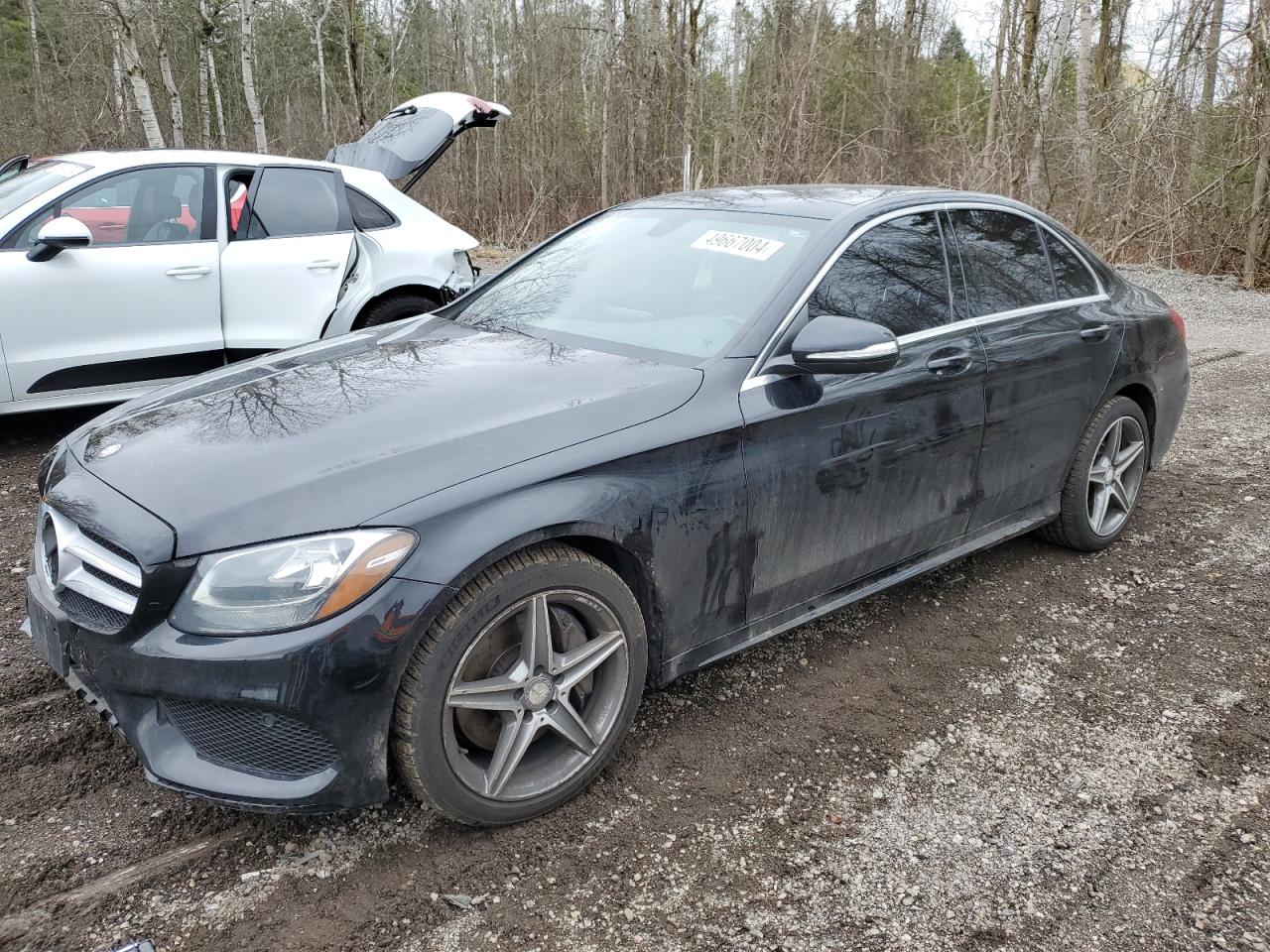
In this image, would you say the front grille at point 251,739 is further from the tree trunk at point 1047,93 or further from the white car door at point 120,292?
the tree trunk at point 1047,93

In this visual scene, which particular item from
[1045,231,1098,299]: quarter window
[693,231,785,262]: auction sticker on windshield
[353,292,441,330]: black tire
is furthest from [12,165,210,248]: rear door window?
[1045,231,1098,299]: quarter window

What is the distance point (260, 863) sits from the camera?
7.77 ft

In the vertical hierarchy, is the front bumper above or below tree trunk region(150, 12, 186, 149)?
below

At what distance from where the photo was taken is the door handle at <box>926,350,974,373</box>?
11.0 ft

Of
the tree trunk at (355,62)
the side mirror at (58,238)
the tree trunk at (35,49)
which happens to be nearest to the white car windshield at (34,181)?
the side mirror at (58,238)

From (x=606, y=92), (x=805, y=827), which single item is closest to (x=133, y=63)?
(x=606, y=92)

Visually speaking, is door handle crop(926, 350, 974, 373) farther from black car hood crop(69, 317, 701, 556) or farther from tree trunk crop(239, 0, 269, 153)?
tree trunk crop(239, 0, 269, 153)

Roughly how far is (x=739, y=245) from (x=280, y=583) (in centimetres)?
196

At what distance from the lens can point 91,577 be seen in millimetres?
2324

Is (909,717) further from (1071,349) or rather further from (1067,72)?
(1067,72)

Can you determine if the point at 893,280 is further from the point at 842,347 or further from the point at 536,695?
the point at 536,695

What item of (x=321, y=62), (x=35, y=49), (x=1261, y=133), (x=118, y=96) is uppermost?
(x=321, y=62)

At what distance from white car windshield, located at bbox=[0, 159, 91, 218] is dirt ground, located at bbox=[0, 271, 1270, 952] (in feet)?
8.54

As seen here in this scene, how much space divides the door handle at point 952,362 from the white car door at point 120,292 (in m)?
4.21
